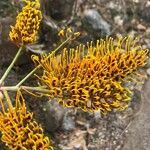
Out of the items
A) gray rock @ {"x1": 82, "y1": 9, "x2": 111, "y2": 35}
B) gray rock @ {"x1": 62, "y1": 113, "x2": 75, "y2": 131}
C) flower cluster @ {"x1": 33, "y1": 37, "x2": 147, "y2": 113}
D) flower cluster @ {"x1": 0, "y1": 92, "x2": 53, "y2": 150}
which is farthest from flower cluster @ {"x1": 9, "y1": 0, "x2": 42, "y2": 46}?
gray rock @ {"x1": 82, "y1": 9, "x2": 111, "y2": 35}

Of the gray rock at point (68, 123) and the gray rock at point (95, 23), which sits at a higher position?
the gray rock at point (95, 23)

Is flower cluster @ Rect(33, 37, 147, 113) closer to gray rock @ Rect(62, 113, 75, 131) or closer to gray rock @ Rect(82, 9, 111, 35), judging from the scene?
gray rock @ Rect(62, 113, 75, 131)

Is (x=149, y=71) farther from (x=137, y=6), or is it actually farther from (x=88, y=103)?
(x=88, y=103)

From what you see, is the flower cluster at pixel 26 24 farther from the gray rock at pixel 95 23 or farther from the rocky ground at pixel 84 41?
the gray rock at pixel 95 23

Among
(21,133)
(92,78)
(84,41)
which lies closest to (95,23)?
(84,41)

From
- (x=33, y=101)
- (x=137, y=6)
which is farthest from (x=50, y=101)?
(x=137, y=6)

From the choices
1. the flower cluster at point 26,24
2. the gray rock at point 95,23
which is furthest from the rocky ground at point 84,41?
the flower cluster at point 26,24
